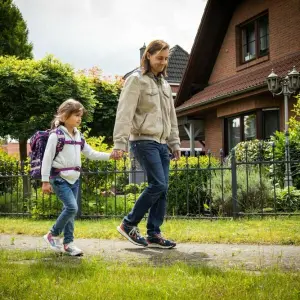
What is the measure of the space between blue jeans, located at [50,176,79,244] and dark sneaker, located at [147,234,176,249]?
0.78m

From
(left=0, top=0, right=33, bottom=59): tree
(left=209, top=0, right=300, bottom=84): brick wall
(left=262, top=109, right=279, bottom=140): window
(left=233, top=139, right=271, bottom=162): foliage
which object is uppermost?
(left=0, top=0, right=33, bottom=59): tree

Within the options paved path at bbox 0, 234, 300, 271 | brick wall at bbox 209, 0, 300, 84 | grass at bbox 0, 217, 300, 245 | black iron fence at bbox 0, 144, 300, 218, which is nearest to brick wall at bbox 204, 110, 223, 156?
brick wall at bbox 209, 0, 300, 84

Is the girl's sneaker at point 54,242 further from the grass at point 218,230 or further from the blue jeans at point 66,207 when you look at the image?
the grass at point 218,230

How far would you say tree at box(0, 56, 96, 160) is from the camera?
14.2 m

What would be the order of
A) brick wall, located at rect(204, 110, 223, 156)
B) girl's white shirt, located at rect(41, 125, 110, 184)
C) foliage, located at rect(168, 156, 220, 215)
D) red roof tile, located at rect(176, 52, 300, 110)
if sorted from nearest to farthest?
girl's white shirt, located at rect(41, 125, 110, 184) < foliage, located at rect(168, 156, 220, 215) < red roof tile, located at rect(176, 52, 300, 110) < brick wall, located at rect(204, 110, 223, 156)

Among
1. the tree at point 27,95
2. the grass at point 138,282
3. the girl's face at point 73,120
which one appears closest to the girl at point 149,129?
the girl's face at point 73,120

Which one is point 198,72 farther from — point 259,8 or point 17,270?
point 17,270

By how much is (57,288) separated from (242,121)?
11.7 metres

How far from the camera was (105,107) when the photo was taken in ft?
76.7

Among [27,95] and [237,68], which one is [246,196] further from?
[27,95]

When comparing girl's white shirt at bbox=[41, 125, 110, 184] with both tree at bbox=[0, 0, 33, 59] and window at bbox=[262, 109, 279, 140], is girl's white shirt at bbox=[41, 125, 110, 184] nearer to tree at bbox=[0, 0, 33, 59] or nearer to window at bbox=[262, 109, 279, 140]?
window at bbox=[262, 109, 279, 140]

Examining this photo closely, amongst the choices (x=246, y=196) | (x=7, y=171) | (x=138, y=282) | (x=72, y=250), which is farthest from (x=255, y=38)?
(x=138, y=282)

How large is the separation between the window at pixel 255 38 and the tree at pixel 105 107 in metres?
9.45

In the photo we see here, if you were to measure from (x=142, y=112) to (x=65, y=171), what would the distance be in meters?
0.90
